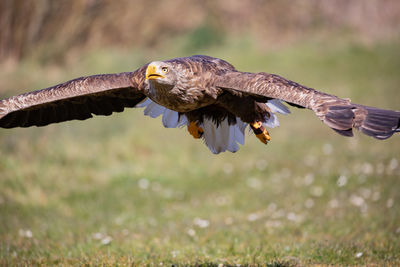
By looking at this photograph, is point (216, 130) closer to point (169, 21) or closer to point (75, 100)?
point (75, 100)

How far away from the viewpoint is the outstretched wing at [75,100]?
20.4 ft

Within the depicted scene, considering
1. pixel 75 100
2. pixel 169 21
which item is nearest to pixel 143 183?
pixel 75 100

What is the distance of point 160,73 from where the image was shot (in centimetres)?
573

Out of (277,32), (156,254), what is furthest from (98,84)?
(277,32)

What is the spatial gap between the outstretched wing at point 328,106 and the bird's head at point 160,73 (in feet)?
1.89

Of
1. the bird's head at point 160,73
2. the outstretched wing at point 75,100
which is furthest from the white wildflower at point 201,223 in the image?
the bird's head at point 160,73

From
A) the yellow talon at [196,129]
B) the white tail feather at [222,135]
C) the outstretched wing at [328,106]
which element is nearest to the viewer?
the outstretched wing at [328,106]

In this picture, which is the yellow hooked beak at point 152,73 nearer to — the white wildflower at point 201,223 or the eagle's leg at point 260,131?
the eagle's leg at point 260,131

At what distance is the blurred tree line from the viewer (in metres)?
15.6

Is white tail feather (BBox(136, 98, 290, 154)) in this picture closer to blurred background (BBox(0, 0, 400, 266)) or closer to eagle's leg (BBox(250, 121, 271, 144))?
eagle's leg (BBox(250, 121, 271, 144))

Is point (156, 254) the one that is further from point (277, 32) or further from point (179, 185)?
point (277, 32)

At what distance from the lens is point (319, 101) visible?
16.5ft

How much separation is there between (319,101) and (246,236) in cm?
267

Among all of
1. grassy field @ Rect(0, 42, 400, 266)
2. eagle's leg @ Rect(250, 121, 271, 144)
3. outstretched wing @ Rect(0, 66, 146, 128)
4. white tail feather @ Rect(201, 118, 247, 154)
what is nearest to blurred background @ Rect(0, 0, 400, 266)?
grassy field @ Rect(0, 42, 400, 266)
